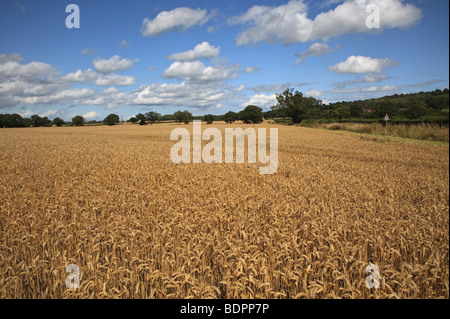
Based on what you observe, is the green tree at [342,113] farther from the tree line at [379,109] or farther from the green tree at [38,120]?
the green tree at [38,120]

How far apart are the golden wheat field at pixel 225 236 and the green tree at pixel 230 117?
303 ft

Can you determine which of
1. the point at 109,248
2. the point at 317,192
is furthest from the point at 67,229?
the point at 317,192

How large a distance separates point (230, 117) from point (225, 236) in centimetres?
9891

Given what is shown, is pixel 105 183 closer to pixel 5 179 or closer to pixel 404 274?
pixel 5 179

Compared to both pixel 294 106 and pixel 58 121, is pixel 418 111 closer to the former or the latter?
pixel 294 106

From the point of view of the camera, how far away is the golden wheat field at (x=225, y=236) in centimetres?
366

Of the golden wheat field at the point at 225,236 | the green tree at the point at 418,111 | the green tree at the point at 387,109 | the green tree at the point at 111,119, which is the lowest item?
the golden wheat field at the point at 225,236

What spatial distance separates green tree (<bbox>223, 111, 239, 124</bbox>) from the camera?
4016 inches

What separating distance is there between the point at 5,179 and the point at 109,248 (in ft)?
27.8

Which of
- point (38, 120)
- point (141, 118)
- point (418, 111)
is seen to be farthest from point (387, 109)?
point (38, 120)

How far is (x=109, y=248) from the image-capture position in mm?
4766

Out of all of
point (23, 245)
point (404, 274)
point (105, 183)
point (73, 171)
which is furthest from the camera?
point (73, 171)

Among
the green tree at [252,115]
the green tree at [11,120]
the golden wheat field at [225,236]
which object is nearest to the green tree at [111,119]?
the green tree at [11,120]

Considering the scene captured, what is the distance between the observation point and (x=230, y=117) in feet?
335
